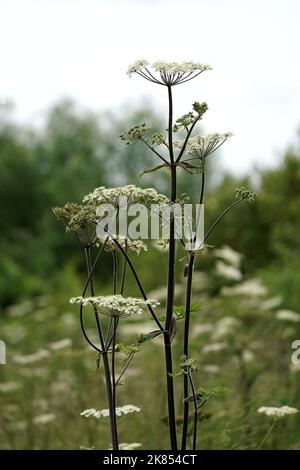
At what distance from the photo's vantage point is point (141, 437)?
5.62 m

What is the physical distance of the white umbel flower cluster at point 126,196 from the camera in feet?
9.07

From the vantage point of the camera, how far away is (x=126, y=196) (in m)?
2.79

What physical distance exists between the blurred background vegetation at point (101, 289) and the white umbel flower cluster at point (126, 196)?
0.07 m

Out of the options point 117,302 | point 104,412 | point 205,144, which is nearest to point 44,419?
point 104,412

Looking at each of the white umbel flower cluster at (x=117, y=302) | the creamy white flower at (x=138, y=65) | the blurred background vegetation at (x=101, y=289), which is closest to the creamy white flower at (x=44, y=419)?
the blurred background vegetation at (x=101, y=289)

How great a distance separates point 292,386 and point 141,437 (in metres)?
1.72

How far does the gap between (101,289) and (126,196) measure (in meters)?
15.5

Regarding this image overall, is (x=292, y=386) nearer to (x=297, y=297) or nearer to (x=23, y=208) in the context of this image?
(x=297, y=297)

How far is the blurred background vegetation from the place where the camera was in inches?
223

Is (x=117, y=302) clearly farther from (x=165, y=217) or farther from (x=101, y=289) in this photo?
(x=101, y=289)

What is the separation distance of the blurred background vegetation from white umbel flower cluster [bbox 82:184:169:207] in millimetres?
68

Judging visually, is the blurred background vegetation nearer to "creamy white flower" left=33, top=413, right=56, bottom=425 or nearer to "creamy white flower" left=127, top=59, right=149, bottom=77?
"creamy white flower" left=33, top=413, right=56, bottom=425

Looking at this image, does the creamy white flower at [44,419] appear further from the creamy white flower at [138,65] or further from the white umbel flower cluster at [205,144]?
the creamy white flower at [138,65]
